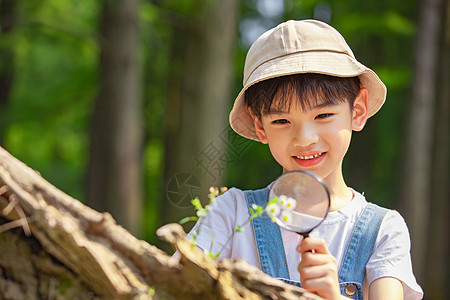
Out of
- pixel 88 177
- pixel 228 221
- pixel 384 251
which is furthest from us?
pixel 88 177

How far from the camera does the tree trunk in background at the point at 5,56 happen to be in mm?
9509

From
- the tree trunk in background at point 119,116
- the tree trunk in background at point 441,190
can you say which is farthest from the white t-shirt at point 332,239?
the tree trunk in background at point 441,190

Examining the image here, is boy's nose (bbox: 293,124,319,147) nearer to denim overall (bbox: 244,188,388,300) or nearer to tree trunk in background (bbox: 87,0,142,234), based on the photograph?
denim overall (bbox: 244,188,388,300)

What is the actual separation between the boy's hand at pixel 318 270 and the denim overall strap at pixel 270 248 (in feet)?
0.97

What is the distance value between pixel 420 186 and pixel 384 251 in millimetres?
8339

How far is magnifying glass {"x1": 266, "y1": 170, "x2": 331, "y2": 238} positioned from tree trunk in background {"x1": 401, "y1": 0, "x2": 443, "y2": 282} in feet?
27.7

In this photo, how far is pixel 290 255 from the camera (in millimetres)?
2072

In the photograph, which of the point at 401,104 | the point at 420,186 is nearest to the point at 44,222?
the point at 420,186

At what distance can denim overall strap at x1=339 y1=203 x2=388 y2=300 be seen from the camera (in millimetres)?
1988

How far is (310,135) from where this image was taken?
6.49ft

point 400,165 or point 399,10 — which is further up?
point 399,10

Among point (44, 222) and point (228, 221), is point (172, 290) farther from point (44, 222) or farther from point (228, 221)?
point (228, 221)

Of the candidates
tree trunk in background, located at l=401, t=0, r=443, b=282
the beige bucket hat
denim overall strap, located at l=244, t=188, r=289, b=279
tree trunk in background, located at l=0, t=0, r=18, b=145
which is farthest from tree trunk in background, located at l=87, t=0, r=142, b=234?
denim overall strap, located at l=244, t=188, r=289, b=279

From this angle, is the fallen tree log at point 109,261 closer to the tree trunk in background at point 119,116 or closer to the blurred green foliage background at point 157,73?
the tree trunk in background at point 119,116
